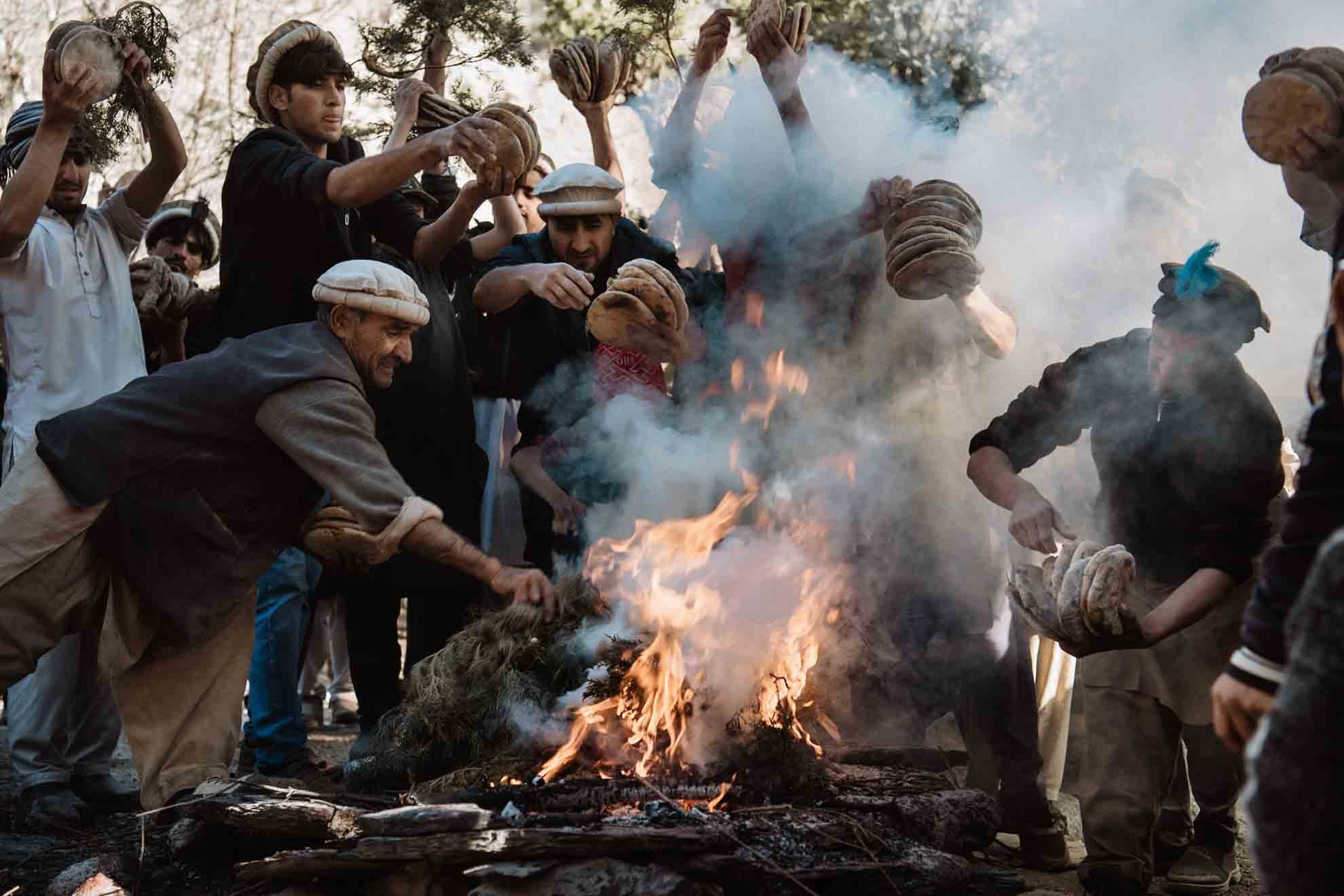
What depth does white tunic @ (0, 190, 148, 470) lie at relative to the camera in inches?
213

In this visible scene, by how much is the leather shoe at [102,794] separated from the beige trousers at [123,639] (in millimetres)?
674

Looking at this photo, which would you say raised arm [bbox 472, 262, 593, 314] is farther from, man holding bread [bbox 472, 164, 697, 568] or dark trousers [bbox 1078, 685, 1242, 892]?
dark trousers [bbox 1078, 685, 1242, 892]

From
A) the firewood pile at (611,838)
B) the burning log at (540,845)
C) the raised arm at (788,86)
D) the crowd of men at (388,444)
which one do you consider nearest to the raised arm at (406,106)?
the crowd of men at (388,444)

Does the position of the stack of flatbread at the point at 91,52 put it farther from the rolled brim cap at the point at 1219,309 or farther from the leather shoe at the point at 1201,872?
the leather shoe at the point at 1201,872

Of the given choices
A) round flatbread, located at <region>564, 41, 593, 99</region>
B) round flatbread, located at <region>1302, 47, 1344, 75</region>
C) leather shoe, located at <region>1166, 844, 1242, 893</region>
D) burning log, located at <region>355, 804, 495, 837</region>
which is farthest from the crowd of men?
burning log, located at <region>355, 804, 495, 837</region>

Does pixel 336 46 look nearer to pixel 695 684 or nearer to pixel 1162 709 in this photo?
pixel 695 684

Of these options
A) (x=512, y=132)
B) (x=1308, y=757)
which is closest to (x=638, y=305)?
(x=512, y=132)

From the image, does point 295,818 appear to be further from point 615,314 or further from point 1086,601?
point 1086,601

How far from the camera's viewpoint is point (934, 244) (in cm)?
494

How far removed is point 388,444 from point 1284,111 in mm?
3449

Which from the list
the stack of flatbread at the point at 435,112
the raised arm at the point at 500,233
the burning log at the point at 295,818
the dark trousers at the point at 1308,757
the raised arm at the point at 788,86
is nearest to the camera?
the dark trousers at the point at 1308,757

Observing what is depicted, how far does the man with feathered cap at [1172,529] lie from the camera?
15.3 ft

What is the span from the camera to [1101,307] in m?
6.23

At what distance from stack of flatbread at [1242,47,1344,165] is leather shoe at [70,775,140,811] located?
184 inches
